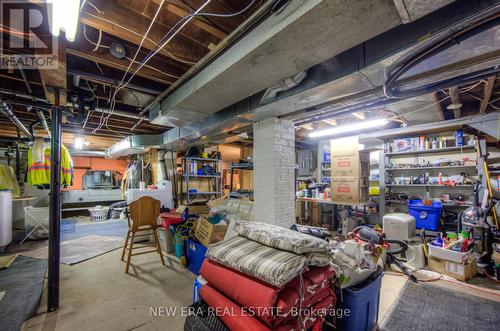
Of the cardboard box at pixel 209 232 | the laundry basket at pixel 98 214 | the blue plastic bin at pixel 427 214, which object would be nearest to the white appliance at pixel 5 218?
the laundry basket at pixel 98 214

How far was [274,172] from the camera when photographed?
276 centimetres

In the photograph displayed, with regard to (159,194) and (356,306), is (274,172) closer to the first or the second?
(356,306)

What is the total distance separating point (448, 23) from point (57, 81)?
3.24 m

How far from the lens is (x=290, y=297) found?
1186mm

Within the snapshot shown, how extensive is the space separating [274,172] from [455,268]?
2782 mm

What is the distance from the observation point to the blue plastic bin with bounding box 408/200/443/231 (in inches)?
166

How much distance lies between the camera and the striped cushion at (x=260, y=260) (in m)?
1.18

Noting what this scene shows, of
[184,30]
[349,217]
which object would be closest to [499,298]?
[349,217]

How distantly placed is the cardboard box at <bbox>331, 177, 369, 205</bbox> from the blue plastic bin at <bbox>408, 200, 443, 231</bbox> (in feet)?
4.08

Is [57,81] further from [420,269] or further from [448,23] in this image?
[420,269]

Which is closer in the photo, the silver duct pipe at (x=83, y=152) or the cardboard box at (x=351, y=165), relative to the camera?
the cardboard box at (x=351, y=165)

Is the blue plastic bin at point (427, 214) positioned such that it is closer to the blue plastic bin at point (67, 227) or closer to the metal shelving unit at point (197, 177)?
the metal shelving unit at point (197, 177)

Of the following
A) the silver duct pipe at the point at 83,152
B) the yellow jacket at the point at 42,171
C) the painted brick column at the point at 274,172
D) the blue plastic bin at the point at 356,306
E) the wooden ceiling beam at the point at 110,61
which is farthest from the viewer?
the silver duct pipe at the point at 83,152

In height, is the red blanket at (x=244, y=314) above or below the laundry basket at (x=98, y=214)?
above
